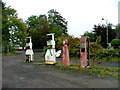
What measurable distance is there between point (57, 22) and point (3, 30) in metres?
18.1

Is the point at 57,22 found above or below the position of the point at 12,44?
above

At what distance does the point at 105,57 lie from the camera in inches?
451

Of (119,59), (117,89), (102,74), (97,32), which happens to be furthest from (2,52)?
(117,89)

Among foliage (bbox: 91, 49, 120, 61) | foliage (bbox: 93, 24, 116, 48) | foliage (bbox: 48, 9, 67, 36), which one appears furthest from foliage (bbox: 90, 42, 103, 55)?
foliage (bbox: 48, 9, 67, 36)

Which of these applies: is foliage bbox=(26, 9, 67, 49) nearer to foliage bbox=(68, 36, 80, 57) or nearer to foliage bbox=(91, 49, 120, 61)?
foliage bbox=(68, 36, 80, 57)

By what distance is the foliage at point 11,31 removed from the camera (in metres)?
→ 23.6

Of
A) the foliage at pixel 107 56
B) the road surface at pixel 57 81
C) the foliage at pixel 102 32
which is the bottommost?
the road surface at pixel 57 81

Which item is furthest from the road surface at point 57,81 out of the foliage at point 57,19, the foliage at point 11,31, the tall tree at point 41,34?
the foliage at point 57,19

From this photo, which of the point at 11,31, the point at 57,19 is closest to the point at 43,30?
the point at 11,31

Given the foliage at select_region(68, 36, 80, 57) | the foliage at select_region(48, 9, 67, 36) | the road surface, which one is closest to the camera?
the road surface

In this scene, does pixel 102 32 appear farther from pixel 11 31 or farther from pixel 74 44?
pixel 11 31

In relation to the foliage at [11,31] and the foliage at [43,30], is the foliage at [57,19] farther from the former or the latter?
the foliage at [11,31]

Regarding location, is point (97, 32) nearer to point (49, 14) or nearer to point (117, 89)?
point (49, 14)

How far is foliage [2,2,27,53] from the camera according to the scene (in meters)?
23.6
